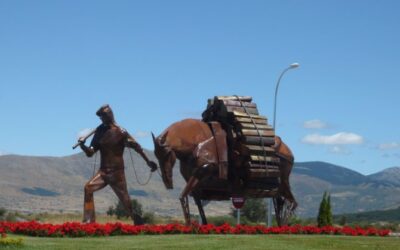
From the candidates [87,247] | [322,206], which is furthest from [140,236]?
[322,206]

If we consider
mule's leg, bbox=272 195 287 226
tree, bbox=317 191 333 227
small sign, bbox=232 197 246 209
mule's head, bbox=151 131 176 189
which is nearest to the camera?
mule's head, bbox=151 131 176 189

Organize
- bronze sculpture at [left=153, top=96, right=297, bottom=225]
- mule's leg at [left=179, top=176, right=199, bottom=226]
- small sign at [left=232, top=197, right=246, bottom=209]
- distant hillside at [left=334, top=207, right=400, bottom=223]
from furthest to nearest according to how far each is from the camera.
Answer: distant hillside at [left=334, top=207, right=400, bottom=223] < small sign at [left=232, top=197, right=246, bottom=209] < bronze sculpture at [left=153, top=96, right=297, bottom=225] < mule's leg at [left=179, top=176, right=199, bottom=226]

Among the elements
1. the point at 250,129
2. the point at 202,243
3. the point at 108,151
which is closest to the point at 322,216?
the point at 250,129

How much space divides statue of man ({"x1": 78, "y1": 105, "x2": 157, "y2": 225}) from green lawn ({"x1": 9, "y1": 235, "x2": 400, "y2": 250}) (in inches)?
103

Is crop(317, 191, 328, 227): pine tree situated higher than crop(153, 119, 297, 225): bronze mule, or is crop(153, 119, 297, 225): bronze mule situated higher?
crop(153, 119, 297, 225): bronze mule

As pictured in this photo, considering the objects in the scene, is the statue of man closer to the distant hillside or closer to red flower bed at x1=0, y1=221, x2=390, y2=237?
red flower bed at x1=0, y1=221, x2=390, y2=237

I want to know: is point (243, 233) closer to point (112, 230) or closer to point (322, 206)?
point (112, 230)

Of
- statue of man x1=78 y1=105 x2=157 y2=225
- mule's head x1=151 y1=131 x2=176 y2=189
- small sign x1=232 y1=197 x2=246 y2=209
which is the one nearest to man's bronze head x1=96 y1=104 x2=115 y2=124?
statue of man x1=78 y1=105 x2=157 y2=225

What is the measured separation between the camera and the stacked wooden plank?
81.9 feet

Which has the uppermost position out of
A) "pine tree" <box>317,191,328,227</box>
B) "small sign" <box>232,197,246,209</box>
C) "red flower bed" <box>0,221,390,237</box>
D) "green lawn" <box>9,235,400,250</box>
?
"small sign" <box>232,197,246,209</box>

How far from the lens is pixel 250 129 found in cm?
2525

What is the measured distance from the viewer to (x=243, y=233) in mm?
23469

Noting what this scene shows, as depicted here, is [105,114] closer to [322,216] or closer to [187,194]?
[187,194]

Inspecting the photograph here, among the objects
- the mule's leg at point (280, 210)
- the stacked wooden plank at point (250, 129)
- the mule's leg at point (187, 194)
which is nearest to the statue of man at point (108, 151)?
the mule's leg at point (187, 194)
